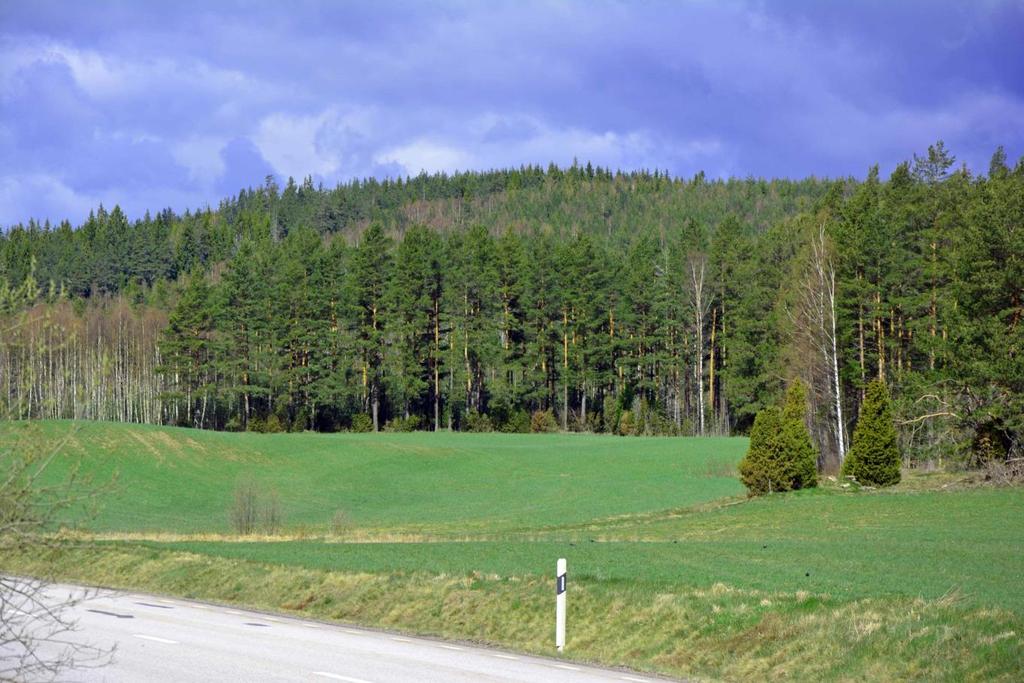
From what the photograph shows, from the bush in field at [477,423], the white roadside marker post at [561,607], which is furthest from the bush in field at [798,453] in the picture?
the bush in field at [477,423]

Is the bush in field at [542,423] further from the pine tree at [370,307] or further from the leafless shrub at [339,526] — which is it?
the leafless shrub at [339,526]

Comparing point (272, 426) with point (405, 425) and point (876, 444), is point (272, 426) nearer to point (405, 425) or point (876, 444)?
point (405, 425)

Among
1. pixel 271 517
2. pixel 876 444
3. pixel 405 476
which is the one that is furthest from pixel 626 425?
pixel 271 517

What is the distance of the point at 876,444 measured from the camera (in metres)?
42.2

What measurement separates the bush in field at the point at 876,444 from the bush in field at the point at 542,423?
145 feet

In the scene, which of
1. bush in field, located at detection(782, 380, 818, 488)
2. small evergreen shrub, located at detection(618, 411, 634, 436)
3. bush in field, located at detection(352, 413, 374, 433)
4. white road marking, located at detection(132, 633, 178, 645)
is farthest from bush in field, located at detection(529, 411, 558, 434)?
white road marking, located at detection(132, 633, 178, 645)

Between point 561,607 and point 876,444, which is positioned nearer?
point 561,607

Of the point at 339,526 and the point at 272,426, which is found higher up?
the point at 272,426

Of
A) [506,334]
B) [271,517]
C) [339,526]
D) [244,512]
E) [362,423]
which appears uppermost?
[506,334]

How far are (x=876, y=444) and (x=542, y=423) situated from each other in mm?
45147

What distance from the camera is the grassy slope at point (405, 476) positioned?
1794 inches

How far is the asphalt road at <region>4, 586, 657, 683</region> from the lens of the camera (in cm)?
1262

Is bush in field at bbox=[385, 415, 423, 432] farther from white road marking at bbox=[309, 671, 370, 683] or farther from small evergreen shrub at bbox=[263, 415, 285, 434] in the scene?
white road marking at bbox=[309, 671, 370, 683]

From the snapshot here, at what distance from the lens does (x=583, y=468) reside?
59.8 metres
